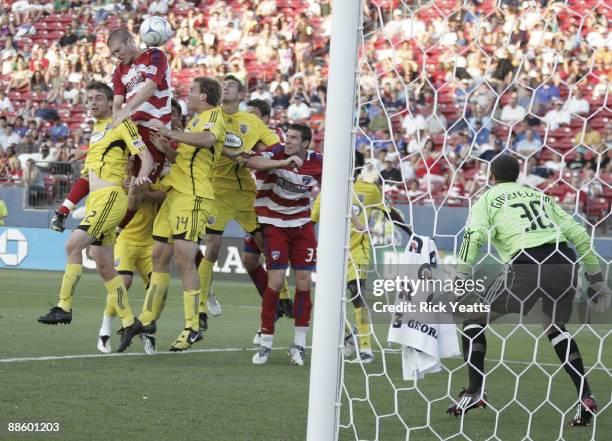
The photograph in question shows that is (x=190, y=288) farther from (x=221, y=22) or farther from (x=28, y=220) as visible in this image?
(x=221, y=22)

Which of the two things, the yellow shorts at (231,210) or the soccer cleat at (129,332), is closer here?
the soccer cleat at (129,332)

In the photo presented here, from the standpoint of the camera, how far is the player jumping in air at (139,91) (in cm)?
828

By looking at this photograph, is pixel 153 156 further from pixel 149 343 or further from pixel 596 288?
pixel 596 288

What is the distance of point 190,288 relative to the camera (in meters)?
8.27

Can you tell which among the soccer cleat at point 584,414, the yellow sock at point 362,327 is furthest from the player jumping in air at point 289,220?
the soccer cleat at point 584,414

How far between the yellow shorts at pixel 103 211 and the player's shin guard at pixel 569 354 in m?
3.34

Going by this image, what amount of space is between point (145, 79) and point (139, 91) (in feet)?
0.47

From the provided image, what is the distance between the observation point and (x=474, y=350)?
20.7 feet

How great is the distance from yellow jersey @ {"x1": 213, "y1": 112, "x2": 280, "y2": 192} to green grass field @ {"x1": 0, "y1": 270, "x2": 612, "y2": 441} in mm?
1429

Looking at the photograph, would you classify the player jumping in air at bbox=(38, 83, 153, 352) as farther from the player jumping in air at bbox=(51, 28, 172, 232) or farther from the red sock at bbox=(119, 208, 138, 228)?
the red sock at bbox=(119, 208, 138, 228)

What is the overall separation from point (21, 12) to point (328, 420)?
25.7 m

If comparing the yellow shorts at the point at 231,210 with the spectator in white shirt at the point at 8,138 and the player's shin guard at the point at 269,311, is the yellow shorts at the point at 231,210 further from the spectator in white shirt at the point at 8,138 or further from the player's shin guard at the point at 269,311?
the spectator in white shirt at the point at 8,138

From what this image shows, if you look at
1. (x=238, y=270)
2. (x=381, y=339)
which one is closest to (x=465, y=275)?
(x=381, y=339)

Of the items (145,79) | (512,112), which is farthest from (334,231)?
(145,79)
